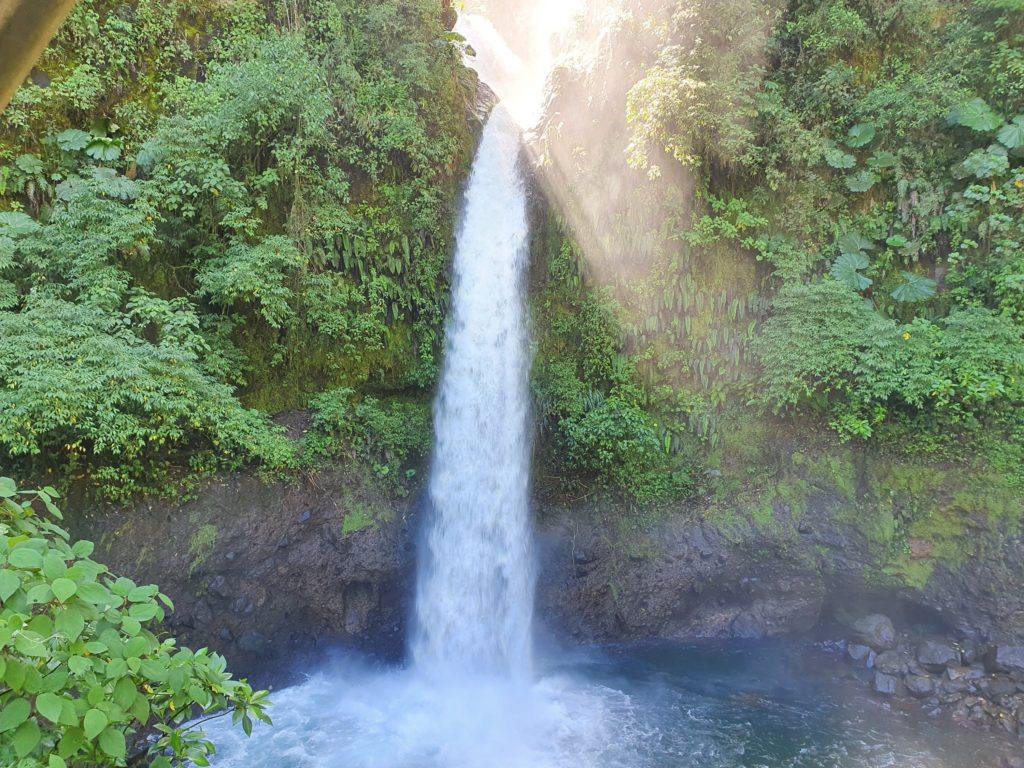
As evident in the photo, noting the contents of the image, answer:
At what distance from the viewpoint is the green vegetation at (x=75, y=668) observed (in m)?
1.45

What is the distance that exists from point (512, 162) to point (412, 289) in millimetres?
3861

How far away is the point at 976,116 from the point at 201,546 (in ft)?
41.2

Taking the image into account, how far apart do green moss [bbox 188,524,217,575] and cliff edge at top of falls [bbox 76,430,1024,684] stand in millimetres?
16

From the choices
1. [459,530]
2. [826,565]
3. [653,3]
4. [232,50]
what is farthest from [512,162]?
[826,565]

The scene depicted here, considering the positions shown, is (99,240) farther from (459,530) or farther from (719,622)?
(719,622)

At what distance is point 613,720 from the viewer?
23.2 ft

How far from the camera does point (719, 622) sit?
9.05m

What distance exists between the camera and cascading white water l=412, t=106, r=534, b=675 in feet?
27.9

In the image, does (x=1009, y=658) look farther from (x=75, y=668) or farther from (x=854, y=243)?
(x=75, y=668)

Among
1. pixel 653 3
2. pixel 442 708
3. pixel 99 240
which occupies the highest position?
pixel 653 3

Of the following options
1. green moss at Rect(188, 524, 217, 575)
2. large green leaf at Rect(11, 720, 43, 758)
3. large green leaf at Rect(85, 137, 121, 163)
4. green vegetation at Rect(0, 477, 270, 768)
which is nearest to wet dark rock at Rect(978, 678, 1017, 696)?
green vegetation at Rect(0, 477, 270, 768)

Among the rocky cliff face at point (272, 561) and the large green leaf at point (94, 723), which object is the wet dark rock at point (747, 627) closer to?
the rocky cliff face at point (272, 561)

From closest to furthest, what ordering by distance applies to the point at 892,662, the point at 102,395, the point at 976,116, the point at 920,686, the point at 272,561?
the point at 102,395 < the point at 920,686 < the point at 892,662 < the point at 272,561 < the point at 976,116

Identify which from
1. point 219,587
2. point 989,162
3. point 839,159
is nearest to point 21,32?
point 219,587
